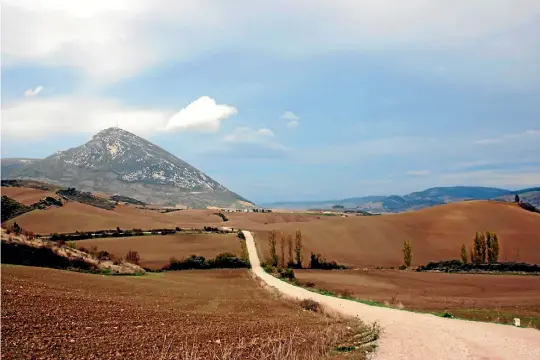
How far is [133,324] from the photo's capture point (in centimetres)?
1964

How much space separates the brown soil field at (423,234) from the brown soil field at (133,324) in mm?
56179

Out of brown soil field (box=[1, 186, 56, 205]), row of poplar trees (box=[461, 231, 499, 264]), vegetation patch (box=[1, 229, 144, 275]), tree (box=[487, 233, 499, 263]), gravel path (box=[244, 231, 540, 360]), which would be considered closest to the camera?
gravel path (box=[244, 231, 540, 360])

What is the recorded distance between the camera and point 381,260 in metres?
89.9

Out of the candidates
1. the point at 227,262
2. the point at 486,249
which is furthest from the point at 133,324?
the point at 486,249

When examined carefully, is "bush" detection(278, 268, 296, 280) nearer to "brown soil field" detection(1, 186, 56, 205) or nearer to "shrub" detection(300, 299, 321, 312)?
"shrub" detection(300, 299, 321, 312)

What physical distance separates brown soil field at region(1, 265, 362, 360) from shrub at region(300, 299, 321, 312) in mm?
1144

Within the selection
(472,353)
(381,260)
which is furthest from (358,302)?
(381,260)

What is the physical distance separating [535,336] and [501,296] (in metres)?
24.5

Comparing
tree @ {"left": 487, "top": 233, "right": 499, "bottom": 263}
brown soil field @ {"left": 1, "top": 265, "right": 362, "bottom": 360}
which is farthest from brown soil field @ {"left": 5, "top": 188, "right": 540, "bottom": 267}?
brown soil field @ {"left": 1, "top": 265, "right": 362, "bottom": 360}

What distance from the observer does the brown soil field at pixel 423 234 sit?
93.4 metres

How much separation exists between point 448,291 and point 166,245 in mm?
54546

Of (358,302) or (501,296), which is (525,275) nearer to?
(501,296)

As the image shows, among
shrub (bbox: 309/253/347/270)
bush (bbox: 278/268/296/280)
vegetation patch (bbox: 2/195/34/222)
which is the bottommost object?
shrub (bbox: 309/253/347/270)

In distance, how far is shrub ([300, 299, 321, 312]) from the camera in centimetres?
3209
